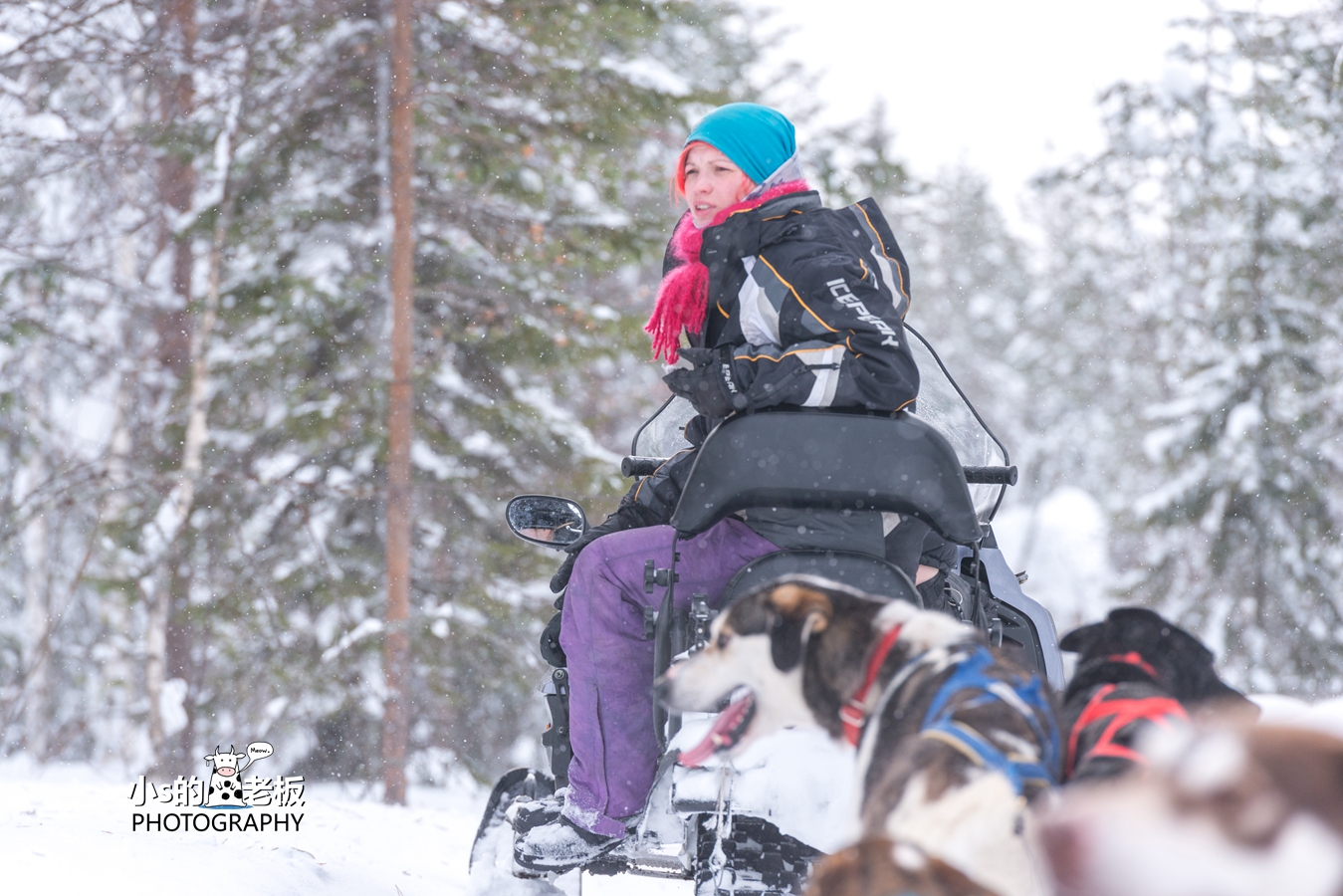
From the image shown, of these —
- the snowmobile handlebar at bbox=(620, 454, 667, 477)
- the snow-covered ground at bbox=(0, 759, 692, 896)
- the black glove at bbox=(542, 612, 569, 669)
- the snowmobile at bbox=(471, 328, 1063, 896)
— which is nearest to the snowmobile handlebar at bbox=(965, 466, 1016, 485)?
the snowmobile at bbox=(471, 328, 1063, 896)

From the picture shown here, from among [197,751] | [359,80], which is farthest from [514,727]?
[359,80]

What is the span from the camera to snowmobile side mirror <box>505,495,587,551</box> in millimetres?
3486

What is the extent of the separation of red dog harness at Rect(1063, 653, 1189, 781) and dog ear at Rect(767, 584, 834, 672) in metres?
0.46

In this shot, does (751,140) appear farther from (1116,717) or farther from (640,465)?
(1116,717)

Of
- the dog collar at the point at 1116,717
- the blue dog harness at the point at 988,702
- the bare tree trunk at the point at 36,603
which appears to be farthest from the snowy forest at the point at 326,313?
the dog collar at the point at 1116,717

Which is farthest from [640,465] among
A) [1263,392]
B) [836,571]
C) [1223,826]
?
[1263,392]

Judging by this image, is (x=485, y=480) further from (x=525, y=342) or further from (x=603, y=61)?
(x=603, y=61)

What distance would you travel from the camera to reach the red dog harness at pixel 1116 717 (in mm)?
1501

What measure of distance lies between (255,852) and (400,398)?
15.4 ft

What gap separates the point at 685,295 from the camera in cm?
296

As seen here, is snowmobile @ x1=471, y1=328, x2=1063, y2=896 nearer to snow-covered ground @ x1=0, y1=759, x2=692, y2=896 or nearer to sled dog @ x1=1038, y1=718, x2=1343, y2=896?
sled dog @ x1=1038, y1=718, x2=1343, y2=896

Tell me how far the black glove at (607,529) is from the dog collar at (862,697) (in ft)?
3.74

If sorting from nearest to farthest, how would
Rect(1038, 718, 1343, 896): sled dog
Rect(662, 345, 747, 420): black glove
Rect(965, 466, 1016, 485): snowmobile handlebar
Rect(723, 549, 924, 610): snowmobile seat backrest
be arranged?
1. Rect(1038, 718, 1343, 896): sled dog
2. Rect(723, 549, 924, 610): snowmobile seat backrest
3. Rect(662, 345, 747, 420): black glove
4. Rect(965, 466, 1016, 485): snowmobile handlebar

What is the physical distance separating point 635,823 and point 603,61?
24.5 ft
